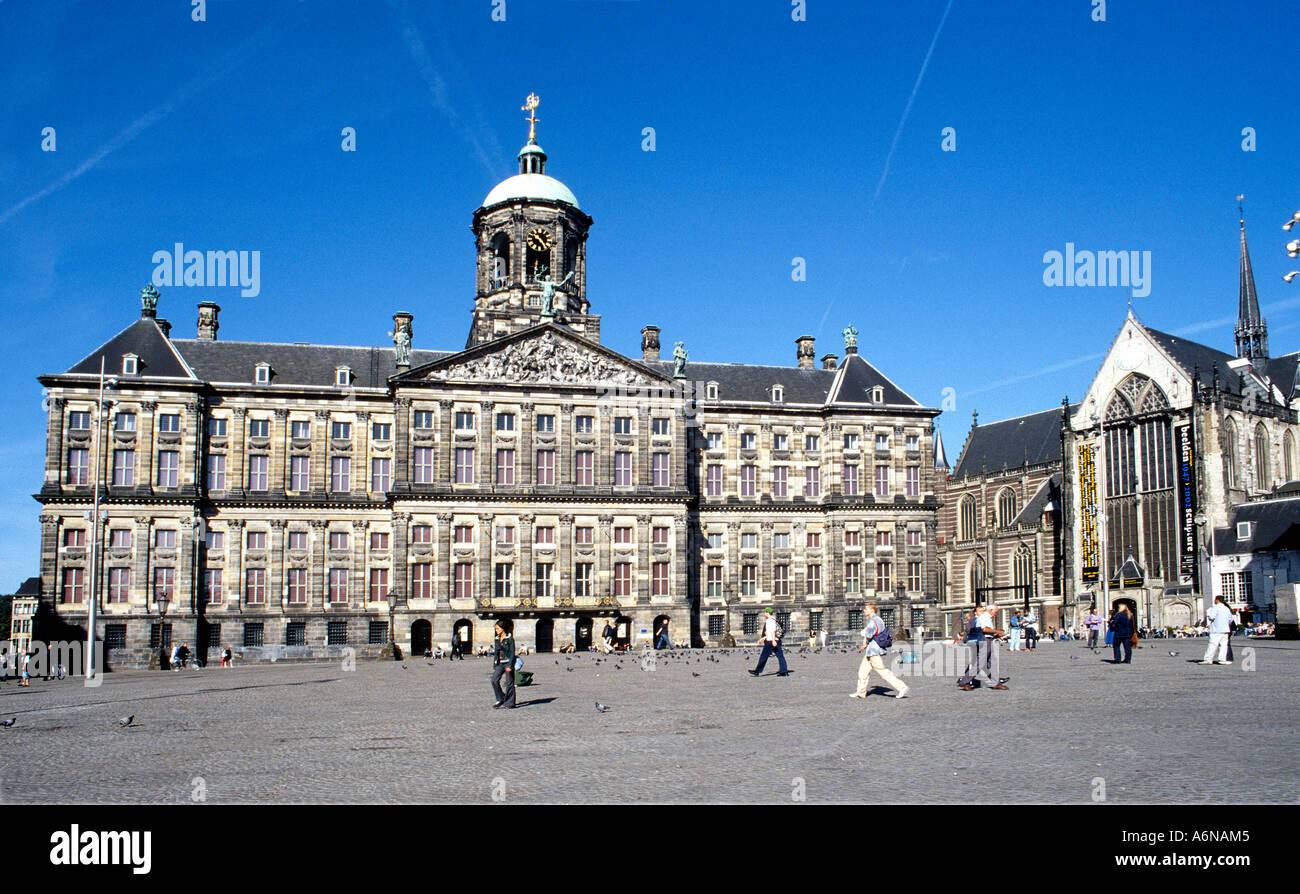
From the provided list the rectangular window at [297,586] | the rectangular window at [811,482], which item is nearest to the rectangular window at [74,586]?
the rectangular window at [297,586]

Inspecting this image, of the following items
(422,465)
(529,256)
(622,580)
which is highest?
(529,256)

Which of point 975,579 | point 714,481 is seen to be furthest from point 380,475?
point 975,579

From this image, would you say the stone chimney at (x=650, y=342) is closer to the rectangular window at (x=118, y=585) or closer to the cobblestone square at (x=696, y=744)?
the rectangular window at (x=118, y=585)

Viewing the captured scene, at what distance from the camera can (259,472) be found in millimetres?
59625

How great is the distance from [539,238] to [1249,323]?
195 feet

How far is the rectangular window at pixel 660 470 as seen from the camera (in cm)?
6216

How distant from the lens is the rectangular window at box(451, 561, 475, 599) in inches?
2299

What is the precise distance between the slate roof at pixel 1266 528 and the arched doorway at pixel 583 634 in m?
40.8

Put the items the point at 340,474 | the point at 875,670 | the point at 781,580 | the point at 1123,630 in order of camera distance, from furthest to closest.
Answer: the point at 781,580 < the point at 340,474 < the point at 1123,630 < the point at 875,670

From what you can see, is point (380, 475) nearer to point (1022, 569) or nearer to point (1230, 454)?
point (1230, 454)
